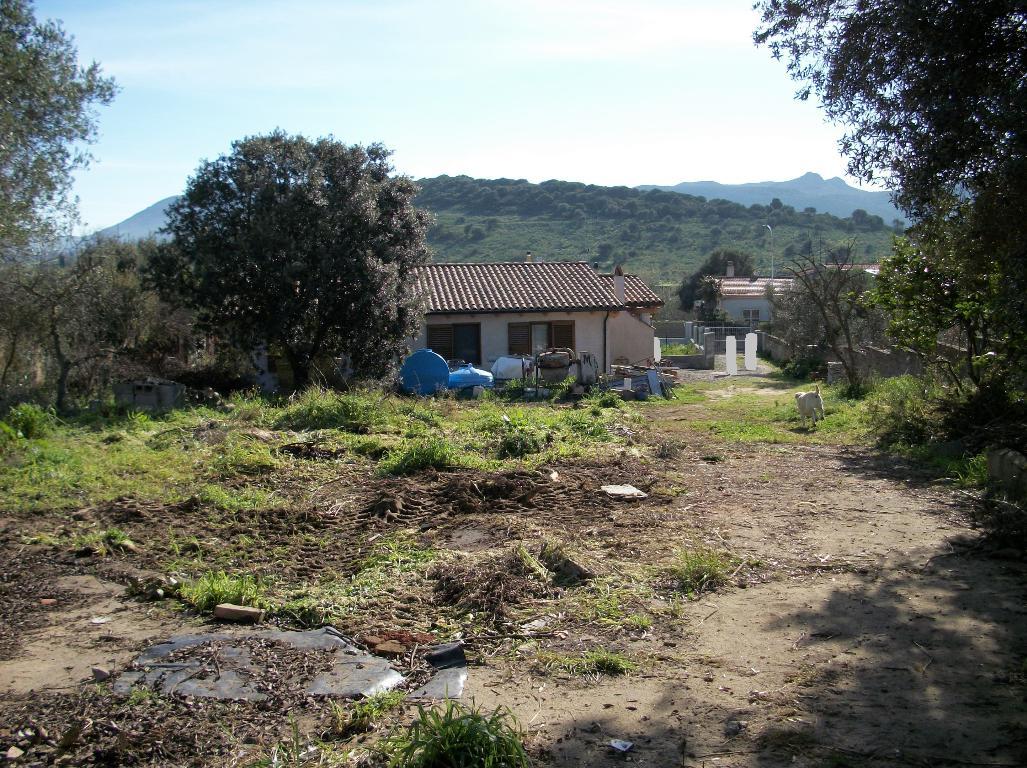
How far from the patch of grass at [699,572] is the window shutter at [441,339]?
21537mm

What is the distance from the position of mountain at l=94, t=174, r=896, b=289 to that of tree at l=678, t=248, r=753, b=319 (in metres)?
3.51

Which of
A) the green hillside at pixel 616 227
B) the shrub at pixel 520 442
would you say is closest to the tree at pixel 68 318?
the shrub at pixel 520 442

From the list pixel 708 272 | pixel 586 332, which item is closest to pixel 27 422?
pixel 586 332

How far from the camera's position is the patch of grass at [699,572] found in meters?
6.59

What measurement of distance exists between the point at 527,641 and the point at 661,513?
3758 mm

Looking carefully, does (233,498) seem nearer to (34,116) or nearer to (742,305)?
(34,116)

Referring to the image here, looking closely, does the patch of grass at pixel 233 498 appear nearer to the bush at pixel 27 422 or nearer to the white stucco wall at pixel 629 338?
the bush at pixel 27 422

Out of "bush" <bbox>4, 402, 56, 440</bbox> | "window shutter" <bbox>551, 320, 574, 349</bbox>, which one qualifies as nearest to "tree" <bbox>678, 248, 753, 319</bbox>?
"window shutter" <bbox>551, 320, 574, 349</bbox>

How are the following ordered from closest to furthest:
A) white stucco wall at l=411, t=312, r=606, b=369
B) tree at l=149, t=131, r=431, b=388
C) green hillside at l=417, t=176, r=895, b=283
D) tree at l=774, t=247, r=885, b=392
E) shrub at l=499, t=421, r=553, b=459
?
shrub at l=499, t=421, r=553, b=459, tree at l=149, t=131, r=431, b=388, tree at l=774, t=247, r=885, b=392, white stucco wall at l=411, t=312, r=606, b=369, green hillside at l=417, t=176, r=895, b=283

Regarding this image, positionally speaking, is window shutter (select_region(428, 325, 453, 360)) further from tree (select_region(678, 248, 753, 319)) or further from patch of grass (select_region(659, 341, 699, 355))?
tree (select_region(678, 248, 753, 319))

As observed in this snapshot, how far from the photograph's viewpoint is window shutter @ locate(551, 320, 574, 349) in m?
29.1

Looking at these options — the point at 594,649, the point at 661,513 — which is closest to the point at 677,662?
the point at 594,649

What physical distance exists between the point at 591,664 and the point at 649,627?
0.78 meters

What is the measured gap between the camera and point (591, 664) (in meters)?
5.18
